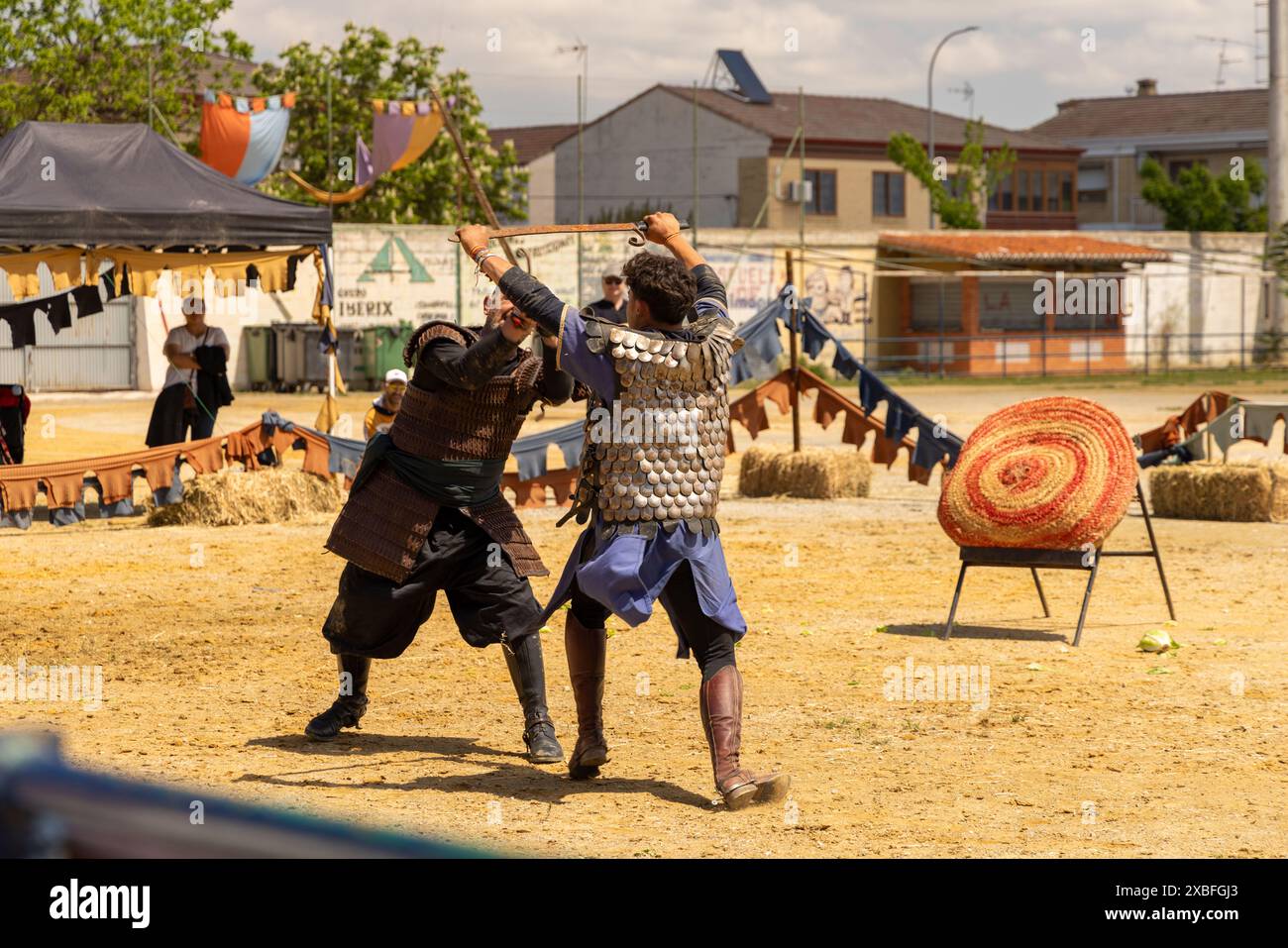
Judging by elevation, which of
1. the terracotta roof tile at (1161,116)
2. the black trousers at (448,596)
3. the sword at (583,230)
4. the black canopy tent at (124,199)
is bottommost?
the black trousers at (448,596)

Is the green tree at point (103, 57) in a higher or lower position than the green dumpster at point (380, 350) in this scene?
higher

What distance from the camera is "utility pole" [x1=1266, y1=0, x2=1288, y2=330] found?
137 ft

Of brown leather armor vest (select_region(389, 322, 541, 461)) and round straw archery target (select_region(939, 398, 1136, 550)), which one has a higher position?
brown leather armor vest (select_region(389, 322, 541, 461))

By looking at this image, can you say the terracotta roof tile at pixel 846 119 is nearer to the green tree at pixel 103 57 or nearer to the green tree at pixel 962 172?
the green tree at pixel 962 172

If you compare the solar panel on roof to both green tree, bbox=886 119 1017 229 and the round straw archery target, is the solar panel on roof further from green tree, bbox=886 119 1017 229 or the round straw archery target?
the round straw archery target

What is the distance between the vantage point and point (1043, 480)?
31.0ft

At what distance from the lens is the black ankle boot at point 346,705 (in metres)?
7.11

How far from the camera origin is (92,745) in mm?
6910

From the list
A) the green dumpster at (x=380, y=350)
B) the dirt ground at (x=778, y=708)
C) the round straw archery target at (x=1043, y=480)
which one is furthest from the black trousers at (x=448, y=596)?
the green dumpster at (x=380, y=350)

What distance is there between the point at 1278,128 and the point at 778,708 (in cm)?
3936

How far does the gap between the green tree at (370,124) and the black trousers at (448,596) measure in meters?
34.7

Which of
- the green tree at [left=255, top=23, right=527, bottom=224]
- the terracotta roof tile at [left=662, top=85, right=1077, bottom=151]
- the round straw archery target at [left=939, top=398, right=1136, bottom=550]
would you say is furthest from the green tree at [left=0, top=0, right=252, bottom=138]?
the round straw archery target at [left=939, top=398, right=1136, bottom=550]

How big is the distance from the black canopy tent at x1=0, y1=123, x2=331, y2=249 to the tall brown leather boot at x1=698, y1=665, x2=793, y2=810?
989 centimetres
